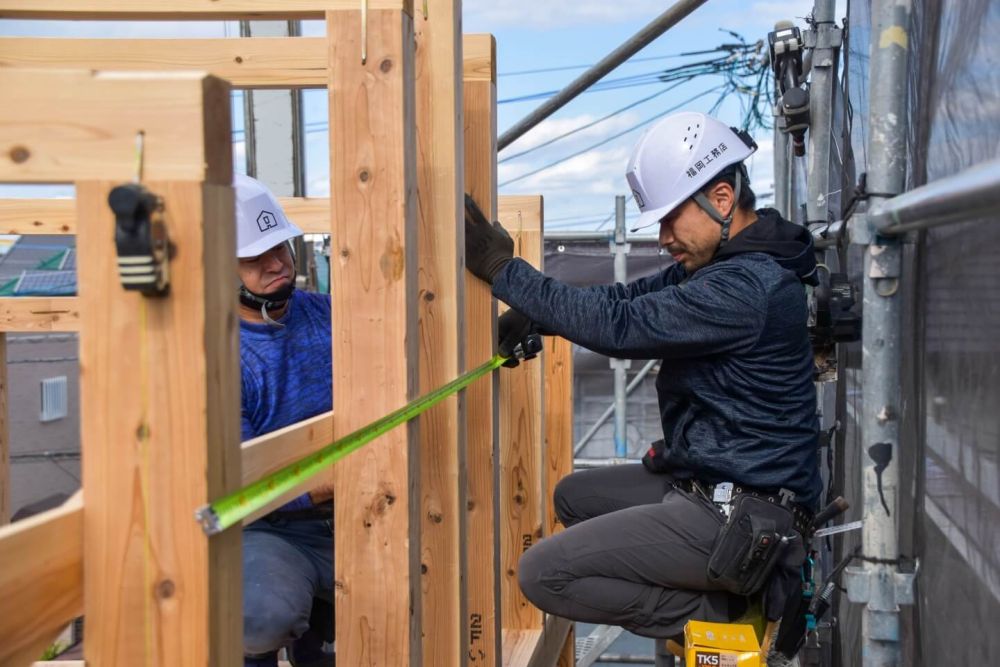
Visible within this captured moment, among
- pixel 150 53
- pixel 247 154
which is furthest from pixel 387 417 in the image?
pixel 247 154

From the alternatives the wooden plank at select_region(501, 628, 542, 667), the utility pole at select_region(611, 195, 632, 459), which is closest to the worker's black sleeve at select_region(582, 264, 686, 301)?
the wooden plank at select_region(501, 628, 542, 667)

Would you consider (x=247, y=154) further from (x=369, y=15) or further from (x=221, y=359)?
(x=221, y=359)

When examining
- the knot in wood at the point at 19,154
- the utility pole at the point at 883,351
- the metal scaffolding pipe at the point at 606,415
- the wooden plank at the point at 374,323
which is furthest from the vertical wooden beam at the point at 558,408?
the knot in wood at the point at 19,154

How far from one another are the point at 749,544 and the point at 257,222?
74.0 inches

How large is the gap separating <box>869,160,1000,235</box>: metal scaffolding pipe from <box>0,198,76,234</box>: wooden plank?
326 cm

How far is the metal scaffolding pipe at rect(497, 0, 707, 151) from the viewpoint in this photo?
543 centimetres

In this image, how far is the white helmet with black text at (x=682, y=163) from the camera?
3.15 m

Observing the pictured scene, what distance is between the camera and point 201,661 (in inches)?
50.2

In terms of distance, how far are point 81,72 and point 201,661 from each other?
0.74 meters

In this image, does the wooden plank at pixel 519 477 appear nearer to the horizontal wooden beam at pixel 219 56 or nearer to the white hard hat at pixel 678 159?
the white hard hat at pixel 678 159

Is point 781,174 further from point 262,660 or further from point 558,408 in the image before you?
point 262,660

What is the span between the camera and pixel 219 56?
314 centimetres

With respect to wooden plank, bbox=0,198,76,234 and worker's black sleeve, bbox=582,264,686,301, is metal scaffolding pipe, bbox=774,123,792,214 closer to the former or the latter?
worker's black sleeve, bbox=582,264,686,301

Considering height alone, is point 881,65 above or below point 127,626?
above
